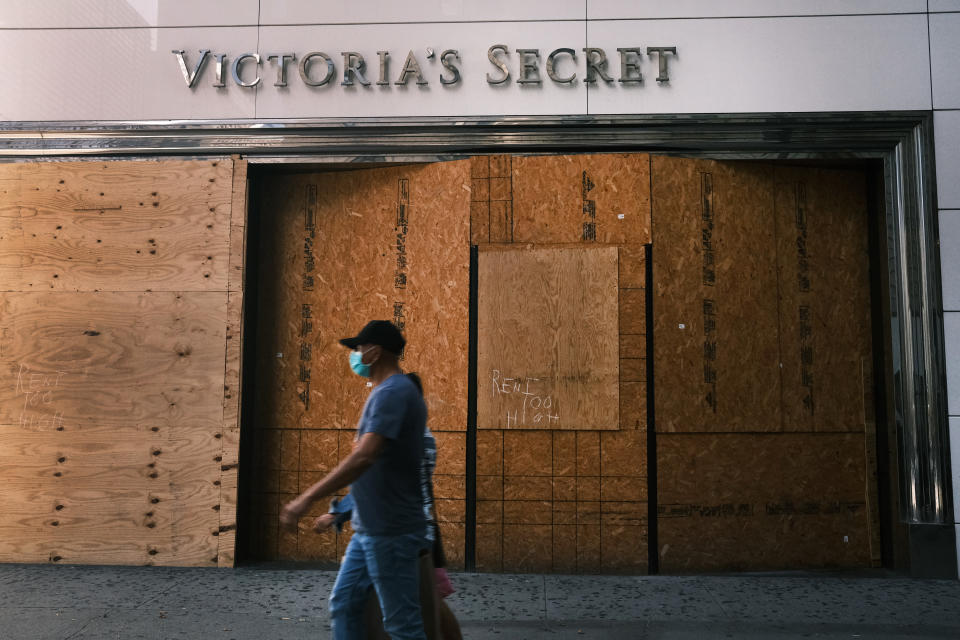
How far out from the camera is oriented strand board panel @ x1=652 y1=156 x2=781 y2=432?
21.2 feet

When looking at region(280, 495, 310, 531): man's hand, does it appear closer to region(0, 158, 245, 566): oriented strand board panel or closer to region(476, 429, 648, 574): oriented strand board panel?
region(476, 429, 648, 574): oriented strand board panel

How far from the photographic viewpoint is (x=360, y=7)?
6723mm

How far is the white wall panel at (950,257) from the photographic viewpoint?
6227 mm

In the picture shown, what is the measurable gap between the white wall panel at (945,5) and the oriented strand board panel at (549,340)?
365 centimetres

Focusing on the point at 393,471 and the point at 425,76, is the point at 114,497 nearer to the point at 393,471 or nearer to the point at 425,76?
the point at 393,471

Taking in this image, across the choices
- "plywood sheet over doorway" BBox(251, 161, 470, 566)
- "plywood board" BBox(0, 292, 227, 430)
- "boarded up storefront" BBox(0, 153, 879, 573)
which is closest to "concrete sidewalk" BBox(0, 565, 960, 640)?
"boarded up storefront" BBox(0, 153, 879, 573)

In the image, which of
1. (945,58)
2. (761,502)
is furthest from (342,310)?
(945,58)

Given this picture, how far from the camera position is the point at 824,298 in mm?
6676

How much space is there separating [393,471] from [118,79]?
18.0 ft

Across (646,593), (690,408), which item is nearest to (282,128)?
(690,408)

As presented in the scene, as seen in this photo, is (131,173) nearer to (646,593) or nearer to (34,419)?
(34,419)

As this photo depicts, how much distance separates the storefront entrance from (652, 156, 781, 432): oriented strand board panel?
2 cm

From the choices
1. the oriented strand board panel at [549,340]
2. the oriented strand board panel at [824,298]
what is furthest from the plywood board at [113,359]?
the oriented strand board panel at [824,298]

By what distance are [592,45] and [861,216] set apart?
3.01m
